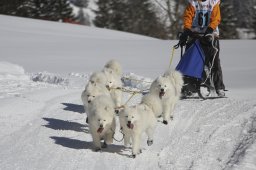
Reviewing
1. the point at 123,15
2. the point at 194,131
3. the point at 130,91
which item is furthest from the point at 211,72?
the point at 123,15

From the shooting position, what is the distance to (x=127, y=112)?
17.5ft

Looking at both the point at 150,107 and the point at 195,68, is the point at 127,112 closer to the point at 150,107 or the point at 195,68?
the point at 150,107

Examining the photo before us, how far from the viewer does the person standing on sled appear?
812cm

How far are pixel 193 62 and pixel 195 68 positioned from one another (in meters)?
0.11

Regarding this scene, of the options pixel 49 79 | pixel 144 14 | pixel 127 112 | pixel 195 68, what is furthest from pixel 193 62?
pixel 144 14

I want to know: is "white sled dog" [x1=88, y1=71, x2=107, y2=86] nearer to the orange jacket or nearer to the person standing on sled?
the person standing on sled

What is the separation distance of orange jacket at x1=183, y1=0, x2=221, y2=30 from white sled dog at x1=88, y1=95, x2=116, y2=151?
3.08 meters

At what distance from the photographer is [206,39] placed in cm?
821

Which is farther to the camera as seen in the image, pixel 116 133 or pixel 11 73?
pixel 11 73

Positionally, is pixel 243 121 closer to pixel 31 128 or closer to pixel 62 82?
pixel 31 128

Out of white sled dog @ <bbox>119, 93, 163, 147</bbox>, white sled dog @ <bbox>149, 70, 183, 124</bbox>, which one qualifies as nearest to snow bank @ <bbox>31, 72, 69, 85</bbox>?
white sled dog @ <bbox>149, 70, 183, 124</bbox>

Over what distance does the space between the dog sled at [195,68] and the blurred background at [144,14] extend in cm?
2405

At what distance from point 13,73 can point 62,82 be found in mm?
1481

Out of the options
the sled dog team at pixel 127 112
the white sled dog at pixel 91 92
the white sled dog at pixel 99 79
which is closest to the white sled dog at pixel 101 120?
the sled dog team at pixel 127 112
